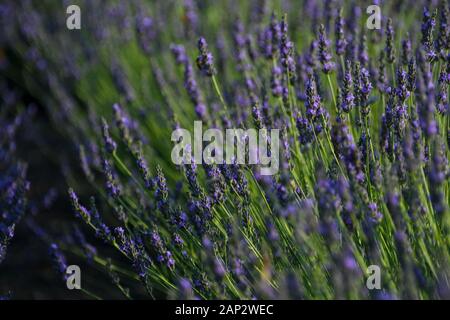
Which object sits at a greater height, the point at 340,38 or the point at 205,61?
the point at 340,38

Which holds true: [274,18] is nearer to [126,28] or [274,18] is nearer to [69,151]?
[126,28]

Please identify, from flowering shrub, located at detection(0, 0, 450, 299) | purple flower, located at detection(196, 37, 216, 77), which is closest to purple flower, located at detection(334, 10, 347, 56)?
flowering shrub, located at detection(0, 0, 450, 299)

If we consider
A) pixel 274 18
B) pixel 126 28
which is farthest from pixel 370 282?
pixel 126 28

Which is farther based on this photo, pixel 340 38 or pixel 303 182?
pixel 340 38

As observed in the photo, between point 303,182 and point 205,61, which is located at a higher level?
point 205,61

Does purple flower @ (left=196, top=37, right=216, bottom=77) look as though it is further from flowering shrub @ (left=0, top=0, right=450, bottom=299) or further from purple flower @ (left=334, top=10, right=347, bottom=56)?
purple flower @ (left=334, top=10, right=347, bottom=56)

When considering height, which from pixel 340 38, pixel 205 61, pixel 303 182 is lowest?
pixel 303 182

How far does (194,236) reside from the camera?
177 cm

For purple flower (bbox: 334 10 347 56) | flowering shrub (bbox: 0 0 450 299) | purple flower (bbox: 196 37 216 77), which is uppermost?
purple flower (bbox: 334 10 347 56)

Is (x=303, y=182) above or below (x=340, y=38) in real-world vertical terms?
below

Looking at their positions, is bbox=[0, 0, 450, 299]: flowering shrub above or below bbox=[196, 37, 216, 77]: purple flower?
below

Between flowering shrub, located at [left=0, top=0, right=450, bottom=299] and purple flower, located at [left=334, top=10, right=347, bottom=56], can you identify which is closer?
flowering shrub, located at [left=0, top=0, right=450, bottom=299]
